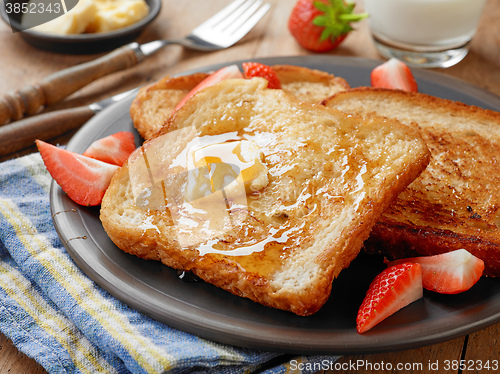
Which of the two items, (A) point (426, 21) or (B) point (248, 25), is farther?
(B) point (248, 25)

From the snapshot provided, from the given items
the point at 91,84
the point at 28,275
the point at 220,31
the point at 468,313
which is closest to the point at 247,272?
the point at 468,313

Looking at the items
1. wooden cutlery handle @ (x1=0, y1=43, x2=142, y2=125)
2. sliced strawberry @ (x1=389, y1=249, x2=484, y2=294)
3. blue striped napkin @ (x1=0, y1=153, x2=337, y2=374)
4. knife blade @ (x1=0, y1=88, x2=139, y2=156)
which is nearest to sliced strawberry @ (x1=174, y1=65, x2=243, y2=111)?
knife blade @ (x1=0, y1=88, x2=139, y2=156)

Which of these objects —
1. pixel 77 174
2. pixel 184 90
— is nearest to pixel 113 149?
pixel 77 174

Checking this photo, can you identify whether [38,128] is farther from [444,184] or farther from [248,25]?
[444,184]

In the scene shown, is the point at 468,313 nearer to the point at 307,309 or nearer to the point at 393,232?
the point at 393,232

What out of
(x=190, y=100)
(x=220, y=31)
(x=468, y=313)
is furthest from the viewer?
(x=220, y=31)

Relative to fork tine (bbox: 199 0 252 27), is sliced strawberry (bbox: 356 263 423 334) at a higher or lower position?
higher
